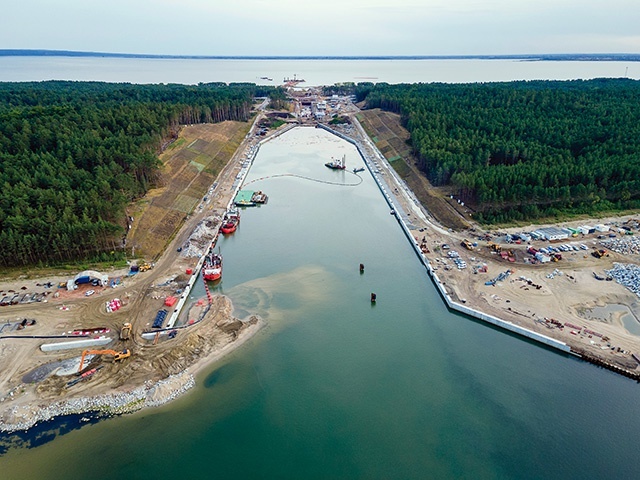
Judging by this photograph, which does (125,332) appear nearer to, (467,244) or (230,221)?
(230,221)

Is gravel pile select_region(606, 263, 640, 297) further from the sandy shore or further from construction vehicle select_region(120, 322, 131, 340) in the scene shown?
construction vehicle select_region(120, 322, 131, 340)

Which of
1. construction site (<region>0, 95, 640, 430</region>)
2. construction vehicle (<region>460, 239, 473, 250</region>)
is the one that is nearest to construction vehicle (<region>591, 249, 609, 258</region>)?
construction site (<region>0, 95, 640, 430</region>)

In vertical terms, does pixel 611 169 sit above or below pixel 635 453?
above

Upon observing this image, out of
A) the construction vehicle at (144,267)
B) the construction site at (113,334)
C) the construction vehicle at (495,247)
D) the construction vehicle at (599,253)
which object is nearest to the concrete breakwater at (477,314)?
the construction vehicle at (495,247)

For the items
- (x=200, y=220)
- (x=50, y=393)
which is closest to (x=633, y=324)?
(x=50, y=393)

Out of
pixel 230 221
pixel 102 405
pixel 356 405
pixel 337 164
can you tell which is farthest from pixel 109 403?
pixel 337 164

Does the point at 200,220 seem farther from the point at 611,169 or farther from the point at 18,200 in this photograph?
the point at 611,169
